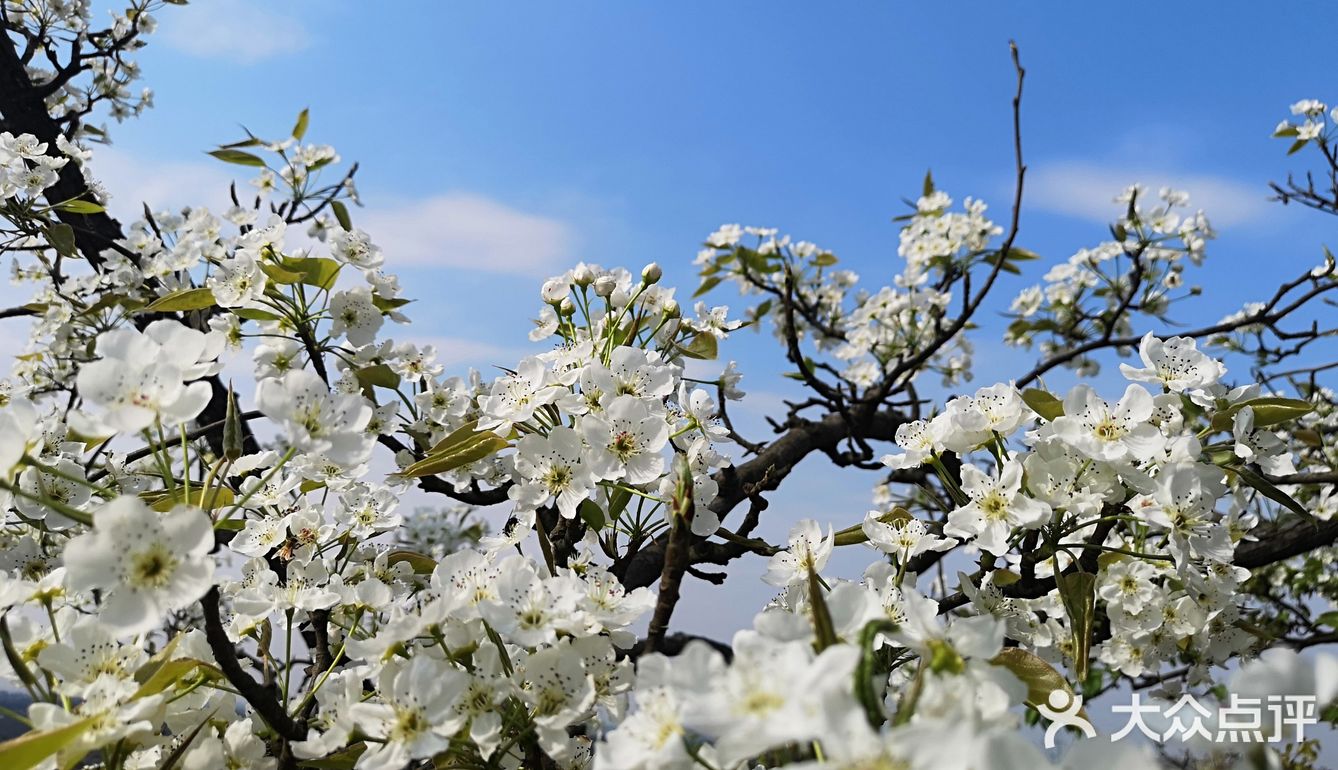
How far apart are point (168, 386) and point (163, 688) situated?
35 centimetres

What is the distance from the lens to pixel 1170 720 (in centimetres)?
97

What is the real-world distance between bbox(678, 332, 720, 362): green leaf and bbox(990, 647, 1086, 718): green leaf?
0.89 m

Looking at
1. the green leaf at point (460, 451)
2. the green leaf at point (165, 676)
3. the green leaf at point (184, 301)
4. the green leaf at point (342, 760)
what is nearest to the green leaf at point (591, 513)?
the green leaf at point (460, 451)

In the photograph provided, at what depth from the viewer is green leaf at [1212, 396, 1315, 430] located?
1.32m

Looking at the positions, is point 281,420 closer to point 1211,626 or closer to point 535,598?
point 535,598

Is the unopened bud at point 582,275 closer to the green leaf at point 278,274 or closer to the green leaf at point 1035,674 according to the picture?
the green leaf at point 278,274

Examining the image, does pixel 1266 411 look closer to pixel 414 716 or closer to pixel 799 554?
pixel 799 554

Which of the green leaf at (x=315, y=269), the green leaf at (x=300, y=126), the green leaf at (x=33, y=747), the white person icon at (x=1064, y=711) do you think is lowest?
the white person icon at (x=1064, y=711)

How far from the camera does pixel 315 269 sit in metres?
1.57

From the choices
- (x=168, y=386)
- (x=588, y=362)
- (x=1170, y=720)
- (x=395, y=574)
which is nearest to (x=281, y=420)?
(x=168, y=386)

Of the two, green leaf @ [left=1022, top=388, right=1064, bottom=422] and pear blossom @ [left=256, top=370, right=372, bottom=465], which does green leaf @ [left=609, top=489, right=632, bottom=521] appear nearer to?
pear blossom @ [left=256, top=370, right=372, bottom=465]

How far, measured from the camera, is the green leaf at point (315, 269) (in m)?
1.54

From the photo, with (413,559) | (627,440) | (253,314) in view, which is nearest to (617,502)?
(627,440)

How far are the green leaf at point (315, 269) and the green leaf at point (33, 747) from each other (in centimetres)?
96
